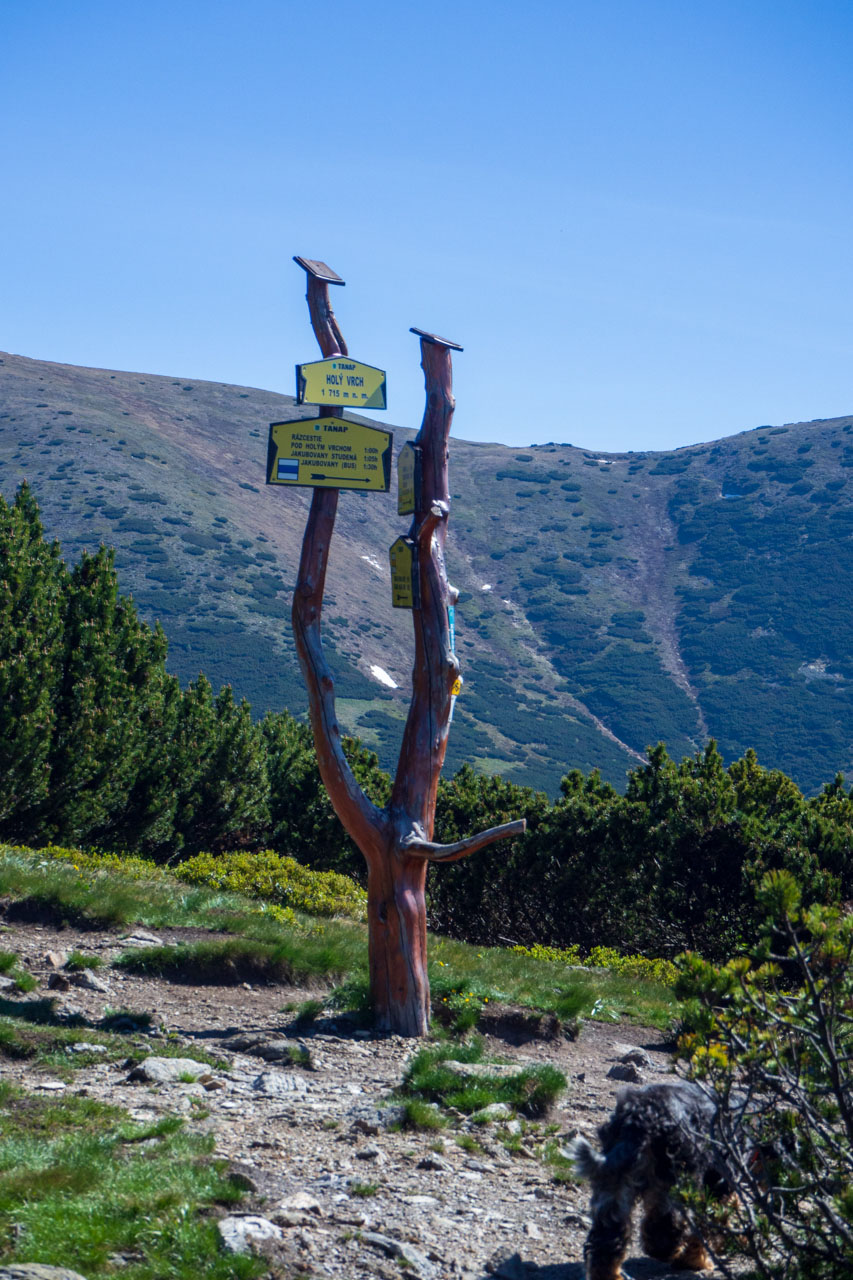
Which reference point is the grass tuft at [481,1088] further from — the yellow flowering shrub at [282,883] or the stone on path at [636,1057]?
the yellow flowering shrub at [282,883]

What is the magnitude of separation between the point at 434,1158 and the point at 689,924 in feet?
30.6

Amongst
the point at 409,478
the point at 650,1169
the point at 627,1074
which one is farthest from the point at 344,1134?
the point at 409,478

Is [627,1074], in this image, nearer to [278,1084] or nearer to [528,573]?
[278,1084]

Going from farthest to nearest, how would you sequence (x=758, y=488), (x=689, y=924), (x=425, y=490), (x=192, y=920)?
1. (x=758, y=488)
2. (x=689, y=924)
3. (x=192, y=920)
4. (x=425, y=490)

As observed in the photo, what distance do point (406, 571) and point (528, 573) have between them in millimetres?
96274

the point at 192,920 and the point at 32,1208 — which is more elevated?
the point at 32,1208

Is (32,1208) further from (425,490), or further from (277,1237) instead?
(425,490)

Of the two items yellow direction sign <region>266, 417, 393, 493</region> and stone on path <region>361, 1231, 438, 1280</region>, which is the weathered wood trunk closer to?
yellow direction sign <region>266, 417, 393, 493</region>

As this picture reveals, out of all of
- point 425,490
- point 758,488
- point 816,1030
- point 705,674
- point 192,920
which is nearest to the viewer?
point 816,1030

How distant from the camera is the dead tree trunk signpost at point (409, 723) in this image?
7723 millimetres

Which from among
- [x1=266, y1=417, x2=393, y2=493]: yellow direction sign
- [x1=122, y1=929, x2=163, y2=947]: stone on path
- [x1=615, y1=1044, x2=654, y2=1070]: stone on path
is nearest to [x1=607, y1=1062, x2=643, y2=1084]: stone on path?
[x1=615, y1=1044, x2=654, y2=1070]: stone on path

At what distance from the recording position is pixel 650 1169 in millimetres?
4152

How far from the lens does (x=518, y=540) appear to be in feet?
362

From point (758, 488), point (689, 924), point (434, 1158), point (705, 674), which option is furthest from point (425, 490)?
point (758, 488)
